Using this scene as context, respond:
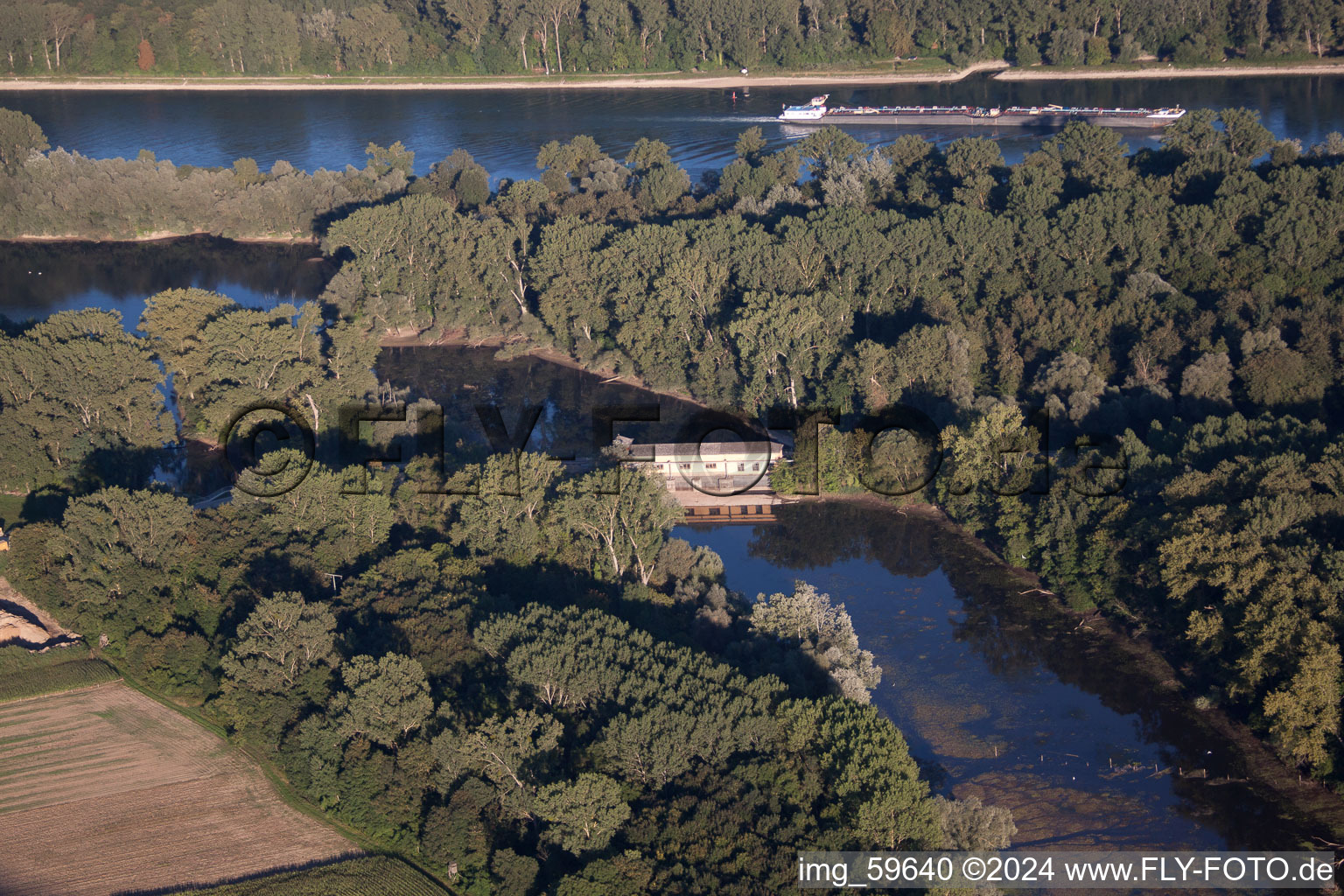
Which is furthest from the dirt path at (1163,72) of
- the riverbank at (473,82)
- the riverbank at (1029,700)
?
the riverbank at (1029,700)

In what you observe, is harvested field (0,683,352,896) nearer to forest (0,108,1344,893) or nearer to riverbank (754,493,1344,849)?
forest (0,108,1344,893)

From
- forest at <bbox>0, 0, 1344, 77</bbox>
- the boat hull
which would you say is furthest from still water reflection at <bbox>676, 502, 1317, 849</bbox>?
forest at <bbox>0, 0, 1344, 77</bbox>

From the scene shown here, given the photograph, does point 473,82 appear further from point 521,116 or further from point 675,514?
point 675,514

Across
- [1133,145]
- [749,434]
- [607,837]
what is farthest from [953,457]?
[1133,145]

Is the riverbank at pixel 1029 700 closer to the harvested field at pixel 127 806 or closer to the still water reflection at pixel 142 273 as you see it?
the harvested field at pixel 127 806

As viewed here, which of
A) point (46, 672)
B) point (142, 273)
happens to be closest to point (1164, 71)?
point (142, 273)
